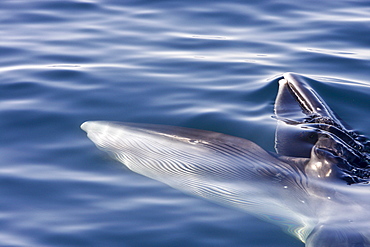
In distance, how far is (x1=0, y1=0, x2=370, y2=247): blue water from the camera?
248 inches

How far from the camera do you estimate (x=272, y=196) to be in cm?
677

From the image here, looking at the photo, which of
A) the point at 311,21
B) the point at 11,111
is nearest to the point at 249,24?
the point at 311,21

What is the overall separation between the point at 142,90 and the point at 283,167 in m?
4.01

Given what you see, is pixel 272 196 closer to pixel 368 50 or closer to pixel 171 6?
pixel 368 50

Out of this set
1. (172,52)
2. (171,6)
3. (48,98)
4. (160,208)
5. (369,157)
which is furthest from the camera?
(171,6)

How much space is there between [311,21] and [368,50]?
2353 millimetres

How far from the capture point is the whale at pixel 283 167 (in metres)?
6.23

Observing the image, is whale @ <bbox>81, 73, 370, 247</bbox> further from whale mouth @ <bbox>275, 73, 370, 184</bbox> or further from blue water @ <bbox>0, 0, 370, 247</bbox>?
blue water @ <bbox>0, 0, 370, 247</bbox>

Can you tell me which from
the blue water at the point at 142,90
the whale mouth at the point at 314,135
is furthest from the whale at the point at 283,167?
the blue water at the point at 142,90

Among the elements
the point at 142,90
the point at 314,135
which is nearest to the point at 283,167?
the point at 314,135

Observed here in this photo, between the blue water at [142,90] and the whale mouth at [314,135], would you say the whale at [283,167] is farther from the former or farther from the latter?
the blue water at [142,90]

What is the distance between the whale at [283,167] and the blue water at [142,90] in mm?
246

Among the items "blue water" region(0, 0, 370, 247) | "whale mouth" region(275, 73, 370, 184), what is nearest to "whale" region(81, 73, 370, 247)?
"whale mouth" region(275, 73, 370, 184)

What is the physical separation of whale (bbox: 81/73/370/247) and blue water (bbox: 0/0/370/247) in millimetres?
246
